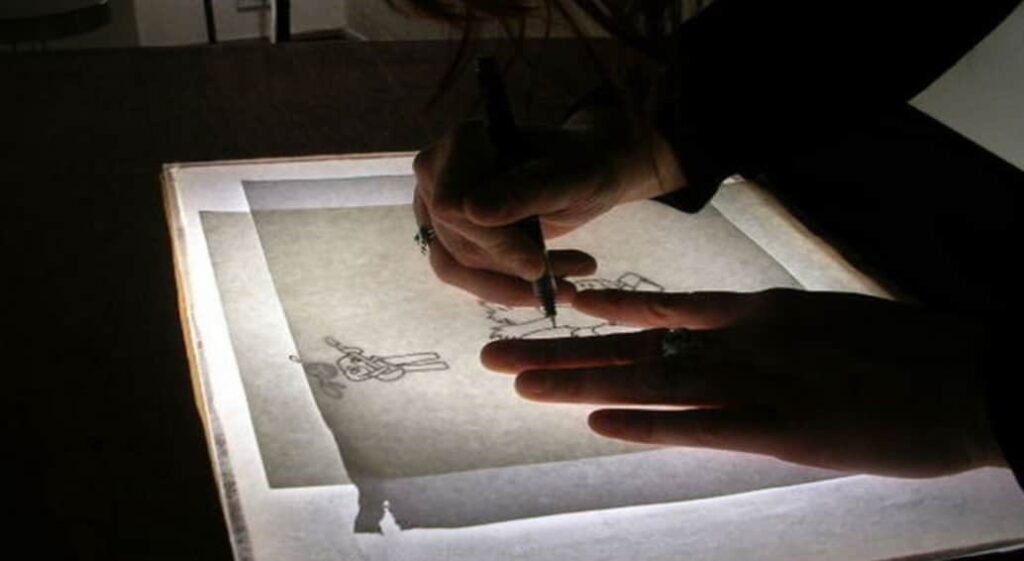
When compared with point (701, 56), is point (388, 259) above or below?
below

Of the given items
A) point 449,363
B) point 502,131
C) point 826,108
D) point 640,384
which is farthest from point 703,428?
point 826,108

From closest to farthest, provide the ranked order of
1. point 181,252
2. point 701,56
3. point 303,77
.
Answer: point 181,252, point 701,56, point 303,77

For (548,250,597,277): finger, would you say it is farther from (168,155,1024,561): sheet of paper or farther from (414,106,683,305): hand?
(168,155,1024,561): sheet of paper

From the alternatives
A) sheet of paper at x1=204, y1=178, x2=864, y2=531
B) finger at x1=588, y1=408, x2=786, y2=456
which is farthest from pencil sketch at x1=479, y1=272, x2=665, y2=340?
finger at x1=588, y1=408, x2=786, y2=456

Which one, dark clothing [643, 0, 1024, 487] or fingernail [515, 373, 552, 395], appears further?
dark clothing [643, 0, 1024, 487]

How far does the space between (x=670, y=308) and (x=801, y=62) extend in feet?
0.97

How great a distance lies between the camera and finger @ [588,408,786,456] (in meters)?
0.60

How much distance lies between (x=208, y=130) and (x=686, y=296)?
0.47 metres

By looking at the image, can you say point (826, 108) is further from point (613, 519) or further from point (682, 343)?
point (613, 519)

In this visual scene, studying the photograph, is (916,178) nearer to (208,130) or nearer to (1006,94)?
(1006,94)

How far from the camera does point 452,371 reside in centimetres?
68

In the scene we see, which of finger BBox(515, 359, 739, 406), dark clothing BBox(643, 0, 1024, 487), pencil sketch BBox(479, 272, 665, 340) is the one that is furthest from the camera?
dark clothing BBox(643, 0, 1024, 487)

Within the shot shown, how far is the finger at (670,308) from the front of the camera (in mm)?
712

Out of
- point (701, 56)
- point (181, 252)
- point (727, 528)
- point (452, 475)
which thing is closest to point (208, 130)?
point (181, 252)
